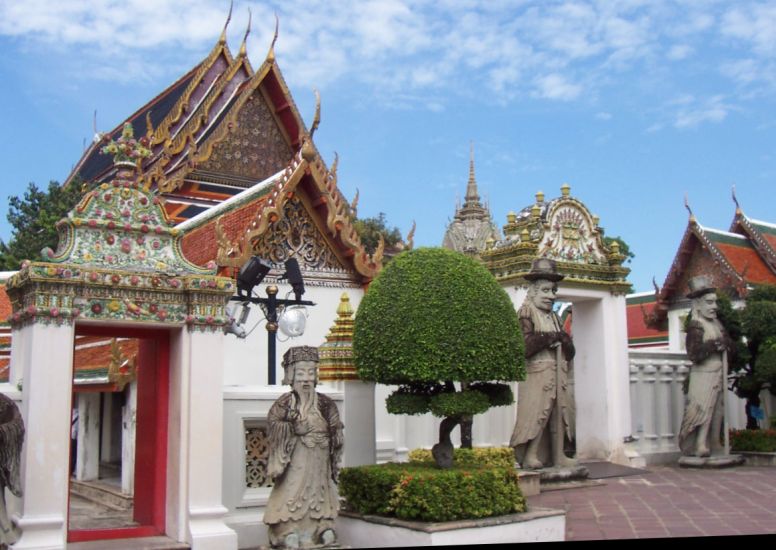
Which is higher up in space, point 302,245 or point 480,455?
point 302,245

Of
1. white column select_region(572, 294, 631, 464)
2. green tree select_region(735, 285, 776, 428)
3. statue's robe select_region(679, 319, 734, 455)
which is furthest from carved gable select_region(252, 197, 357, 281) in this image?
green tree select_region(735, 285, 776, 428)

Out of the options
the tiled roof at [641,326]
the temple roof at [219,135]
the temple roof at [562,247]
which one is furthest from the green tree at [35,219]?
the tiled roof at [641,326]

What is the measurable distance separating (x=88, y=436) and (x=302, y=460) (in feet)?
22.5

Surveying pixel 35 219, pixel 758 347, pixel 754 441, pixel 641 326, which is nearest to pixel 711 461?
pixel 754 441

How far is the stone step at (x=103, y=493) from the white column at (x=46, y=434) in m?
3.47

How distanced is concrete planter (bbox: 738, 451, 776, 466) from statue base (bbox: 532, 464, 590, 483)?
11.9 feet

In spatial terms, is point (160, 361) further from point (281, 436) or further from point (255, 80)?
point (255, 80)

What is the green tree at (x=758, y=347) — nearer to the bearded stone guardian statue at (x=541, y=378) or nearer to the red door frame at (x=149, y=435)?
the bearded stone guardian statue at (x=541, y=378)

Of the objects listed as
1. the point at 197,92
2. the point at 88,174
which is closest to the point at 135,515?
the point at 197,92

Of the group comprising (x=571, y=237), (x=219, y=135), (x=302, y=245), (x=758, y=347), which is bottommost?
(x=758, y=347)

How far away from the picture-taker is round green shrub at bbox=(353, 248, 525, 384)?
7289 mm

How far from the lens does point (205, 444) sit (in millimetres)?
6953

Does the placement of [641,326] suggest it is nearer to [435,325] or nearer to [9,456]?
[435,325]

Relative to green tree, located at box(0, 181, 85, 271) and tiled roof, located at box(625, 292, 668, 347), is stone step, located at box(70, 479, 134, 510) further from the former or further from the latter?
tiled roof, located at box(625, 292, 668, 347)
